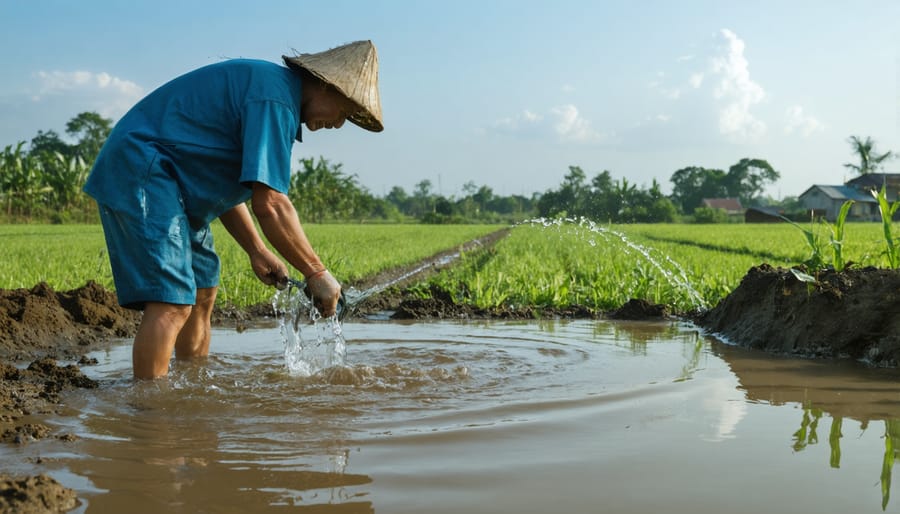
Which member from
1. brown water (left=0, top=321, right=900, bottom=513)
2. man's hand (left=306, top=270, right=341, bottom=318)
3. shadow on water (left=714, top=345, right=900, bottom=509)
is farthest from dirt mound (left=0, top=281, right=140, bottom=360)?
shadow on water (left=714, top=345, right=900, bottom=509)

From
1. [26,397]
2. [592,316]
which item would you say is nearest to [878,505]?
[26,397]

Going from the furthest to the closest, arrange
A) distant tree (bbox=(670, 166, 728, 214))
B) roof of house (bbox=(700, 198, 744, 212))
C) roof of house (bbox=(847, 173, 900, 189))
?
distant tree (bbox=(670, 166, 728, 214)), roof of house (bbox=(700, 198, 744, 212)), roof of house (bbox=(847, 173, 900, 189))

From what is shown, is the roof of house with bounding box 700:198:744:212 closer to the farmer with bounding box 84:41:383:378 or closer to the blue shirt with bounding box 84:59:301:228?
the farmer with bounding box 84:41:383:378

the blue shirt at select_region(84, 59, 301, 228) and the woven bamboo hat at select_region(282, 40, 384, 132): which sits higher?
the woven bamboo hat at select_region(282, 40, 384, 132)

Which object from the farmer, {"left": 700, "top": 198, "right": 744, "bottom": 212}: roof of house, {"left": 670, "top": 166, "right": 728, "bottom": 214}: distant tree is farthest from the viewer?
{"left": 670, "top": 166, "right": 728, "bottom": 214}: distant tree

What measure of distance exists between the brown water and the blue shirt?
734mm

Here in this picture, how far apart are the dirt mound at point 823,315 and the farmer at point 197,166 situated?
2569mm

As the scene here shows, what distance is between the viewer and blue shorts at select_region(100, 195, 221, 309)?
2674mm

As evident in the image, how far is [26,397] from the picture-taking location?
270 centimetres

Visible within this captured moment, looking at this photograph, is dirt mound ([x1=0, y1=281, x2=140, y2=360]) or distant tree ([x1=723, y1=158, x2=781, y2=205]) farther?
distant tree ([x1=723, y1=158, x2=781, y2=205])

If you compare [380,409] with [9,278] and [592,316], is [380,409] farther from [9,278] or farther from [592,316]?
[9,278]

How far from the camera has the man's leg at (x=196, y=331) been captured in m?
3.41

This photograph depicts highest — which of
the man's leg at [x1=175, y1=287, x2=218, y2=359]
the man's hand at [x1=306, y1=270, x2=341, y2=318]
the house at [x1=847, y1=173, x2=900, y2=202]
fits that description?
the house at [x1=847, y1=173, x2=900, y2=202]

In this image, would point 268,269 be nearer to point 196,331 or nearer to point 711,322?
point 196,331
